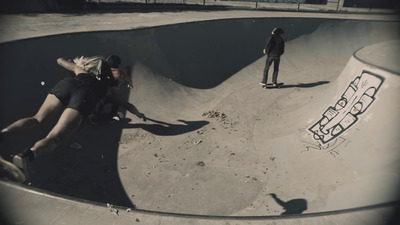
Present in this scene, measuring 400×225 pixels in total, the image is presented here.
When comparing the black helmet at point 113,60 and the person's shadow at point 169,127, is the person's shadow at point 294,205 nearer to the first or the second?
the person's shadow at point 169,127

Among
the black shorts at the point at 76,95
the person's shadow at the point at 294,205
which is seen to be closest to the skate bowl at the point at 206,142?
the person's shadow at the point at 294,205

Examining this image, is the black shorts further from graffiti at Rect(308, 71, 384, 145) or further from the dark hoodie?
the dark hoodie

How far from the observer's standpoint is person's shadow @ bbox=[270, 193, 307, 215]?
4512 millimetres

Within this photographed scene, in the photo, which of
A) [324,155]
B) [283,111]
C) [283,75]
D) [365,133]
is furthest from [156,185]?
[283,75]

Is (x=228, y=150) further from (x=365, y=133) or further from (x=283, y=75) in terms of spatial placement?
(x=283, y=75)

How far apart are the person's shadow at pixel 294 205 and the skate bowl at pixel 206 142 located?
0.05ft

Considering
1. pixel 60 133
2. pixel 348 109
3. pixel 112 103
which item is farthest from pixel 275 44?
pixel 60 133

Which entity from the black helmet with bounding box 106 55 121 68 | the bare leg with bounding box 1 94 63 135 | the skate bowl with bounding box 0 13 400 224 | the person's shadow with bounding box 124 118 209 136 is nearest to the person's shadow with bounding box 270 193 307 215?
the skate bowl with bounding box 0 13 400 224

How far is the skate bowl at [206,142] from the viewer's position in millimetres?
4508

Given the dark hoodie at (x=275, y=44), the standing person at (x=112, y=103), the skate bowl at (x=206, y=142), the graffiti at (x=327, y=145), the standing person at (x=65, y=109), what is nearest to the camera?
the standing person at (x=65, y=109)

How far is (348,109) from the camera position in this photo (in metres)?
6.04

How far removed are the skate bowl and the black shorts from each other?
133 cm

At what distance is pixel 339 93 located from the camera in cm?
669

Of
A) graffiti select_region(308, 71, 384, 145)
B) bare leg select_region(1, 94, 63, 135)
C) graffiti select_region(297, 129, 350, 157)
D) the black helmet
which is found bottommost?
graffiti select_region(297, 129, 350, 157)
